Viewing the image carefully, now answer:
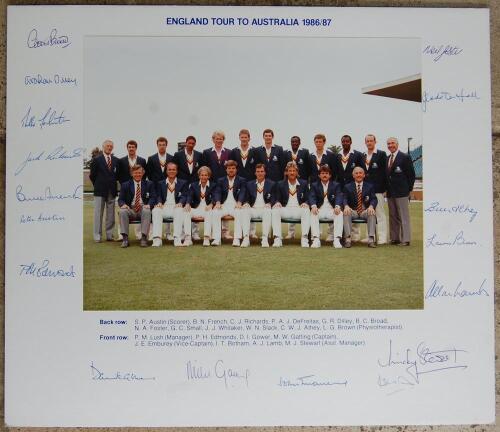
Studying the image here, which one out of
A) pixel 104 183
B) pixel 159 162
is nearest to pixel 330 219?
pixel 159 162

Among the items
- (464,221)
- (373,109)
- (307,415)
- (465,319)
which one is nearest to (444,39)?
(373,109)

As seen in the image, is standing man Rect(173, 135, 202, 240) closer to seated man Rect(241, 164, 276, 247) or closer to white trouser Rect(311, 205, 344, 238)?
seated man Rect(241, 164, 276, 247)

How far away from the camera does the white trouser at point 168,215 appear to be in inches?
57.1

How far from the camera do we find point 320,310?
1.41m

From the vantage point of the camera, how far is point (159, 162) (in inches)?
56.7

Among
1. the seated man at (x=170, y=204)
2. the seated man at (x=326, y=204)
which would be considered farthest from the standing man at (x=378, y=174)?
the seated man at (x=170, y=204)
